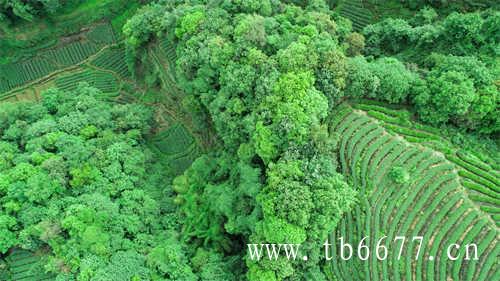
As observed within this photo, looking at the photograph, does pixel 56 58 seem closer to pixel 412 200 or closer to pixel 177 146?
pixel 177 146

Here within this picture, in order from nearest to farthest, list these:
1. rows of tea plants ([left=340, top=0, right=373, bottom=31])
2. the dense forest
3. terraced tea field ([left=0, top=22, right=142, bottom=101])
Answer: the dense forest, rows of tea plants ([left=340, top=0, right=373, bottom=31]), terraced tea field ([left=0, top=22, right=142, bottom=101])

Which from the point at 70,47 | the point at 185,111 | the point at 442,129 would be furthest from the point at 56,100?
the point at 442,129

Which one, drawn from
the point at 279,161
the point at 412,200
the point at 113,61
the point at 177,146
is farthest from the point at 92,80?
the point at 412,200

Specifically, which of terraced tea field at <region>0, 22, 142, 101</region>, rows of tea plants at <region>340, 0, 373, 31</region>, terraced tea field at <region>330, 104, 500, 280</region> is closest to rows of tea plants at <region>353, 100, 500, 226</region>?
terraced tea field at <region>330, 104, 500, 280</region>

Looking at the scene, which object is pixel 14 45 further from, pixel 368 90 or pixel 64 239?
pixel 368 90

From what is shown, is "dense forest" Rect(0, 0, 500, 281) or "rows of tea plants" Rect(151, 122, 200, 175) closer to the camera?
"dense forest" Rect(0, 0, 500, 281)

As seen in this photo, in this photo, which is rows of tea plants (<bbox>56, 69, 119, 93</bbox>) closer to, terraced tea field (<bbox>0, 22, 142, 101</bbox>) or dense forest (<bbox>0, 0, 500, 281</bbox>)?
terraced tea field (<bbox>0, 22, 142, 101</bbox>)

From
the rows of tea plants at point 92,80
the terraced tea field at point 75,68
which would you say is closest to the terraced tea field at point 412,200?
the terraced tea field at point 75,68
